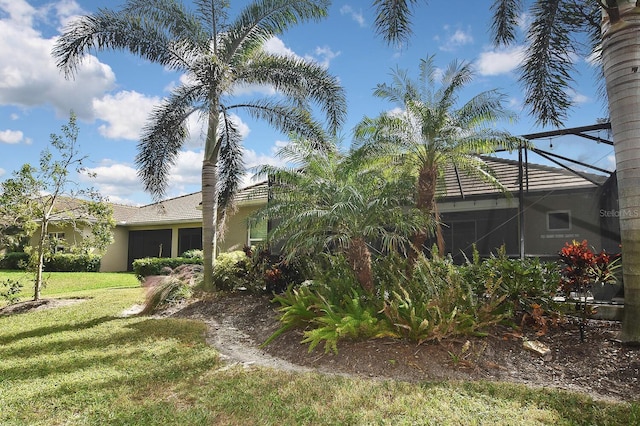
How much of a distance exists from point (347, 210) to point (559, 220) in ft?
32.1

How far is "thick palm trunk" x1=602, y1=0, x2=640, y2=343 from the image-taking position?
5.55m

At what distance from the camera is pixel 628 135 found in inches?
226

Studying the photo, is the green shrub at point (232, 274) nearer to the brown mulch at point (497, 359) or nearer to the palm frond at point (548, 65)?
the brown mulch at point (497, 359)

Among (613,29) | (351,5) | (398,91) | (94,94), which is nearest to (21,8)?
(94,94)

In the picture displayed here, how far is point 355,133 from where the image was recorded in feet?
29.2

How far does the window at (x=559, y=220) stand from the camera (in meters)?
13.2

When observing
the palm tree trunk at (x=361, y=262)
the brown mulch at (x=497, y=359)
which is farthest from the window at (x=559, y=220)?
the palm tree trunk at (x=361, y=262)

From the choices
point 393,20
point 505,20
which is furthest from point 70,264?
point 505,20

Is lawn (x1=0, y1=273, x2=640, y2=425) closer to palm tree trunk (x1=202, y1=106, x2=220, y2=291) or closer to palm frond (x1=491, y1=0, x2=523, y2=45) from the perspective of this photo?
palm tree trunk (x1=202, y1=106, x2=220, y2=291)

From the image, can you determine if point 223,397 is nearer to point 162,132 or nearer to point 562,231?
point 162,132

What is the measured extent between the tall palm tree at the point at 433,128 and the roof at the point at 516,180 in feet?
11.1

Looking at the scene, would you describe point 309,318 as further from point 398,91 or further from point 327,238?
point 398,91

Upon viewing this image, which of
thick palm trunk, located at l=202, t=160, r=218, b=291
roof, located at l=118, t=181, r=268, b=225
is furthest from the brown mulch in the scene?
roof, located at l=118, t=181, r=268, b=225

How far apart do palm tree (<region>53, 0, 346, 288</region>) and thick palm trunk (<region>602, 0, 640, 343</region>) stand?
6.95 meters
